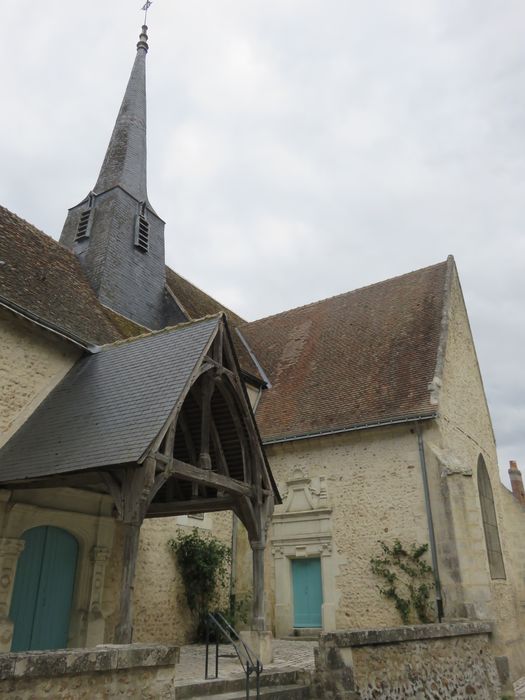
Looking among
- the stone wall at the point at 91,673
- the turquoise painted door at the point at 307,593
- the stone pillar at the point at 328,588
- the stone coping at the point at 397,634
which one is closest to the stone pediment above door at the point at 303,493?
the stone pillar at the point at 328,588

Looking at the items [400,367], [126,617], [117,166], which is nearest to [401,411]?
[400,367]

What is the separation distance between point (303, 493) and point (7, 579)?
5.77 m

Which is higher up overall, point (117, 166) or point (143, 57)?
point (143, 57)

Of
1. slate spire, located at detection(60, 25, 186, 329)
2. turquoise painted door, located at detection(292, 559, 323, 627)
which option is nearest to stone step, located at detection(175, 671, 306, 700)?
turquoise painted door, located at detection(292, 559, 323, 627)

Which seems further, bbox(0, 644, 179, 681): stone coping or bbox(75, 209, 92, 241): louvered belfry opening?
bbox(75, 209, 92, 241): louvered belfry opening

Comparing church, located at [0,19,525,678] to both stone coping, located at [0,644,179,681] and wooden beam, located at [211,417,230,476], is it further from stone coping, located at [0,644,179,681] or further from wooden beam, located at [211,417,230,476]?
stone coping, located at [0,644,179,681]

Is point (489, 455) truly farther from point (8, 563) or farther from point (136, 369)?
point (8, 563)

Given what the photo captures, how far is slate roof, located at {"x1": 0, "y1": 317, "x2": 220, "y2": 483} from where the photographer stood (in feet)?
19.1

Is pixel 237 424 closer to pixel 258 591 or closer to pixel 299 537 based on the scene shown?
pixel 258 591

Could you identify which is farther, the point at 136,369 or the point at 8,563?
the point at 136,369

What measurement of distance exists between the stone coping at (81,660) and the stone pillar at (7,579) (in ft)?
10.9

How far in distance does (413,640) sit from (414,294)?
27.7 feet

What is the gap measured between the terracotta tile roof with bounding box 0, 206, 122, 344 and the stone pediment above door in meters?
4.43

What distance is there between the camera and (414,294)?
1348 centimetres
